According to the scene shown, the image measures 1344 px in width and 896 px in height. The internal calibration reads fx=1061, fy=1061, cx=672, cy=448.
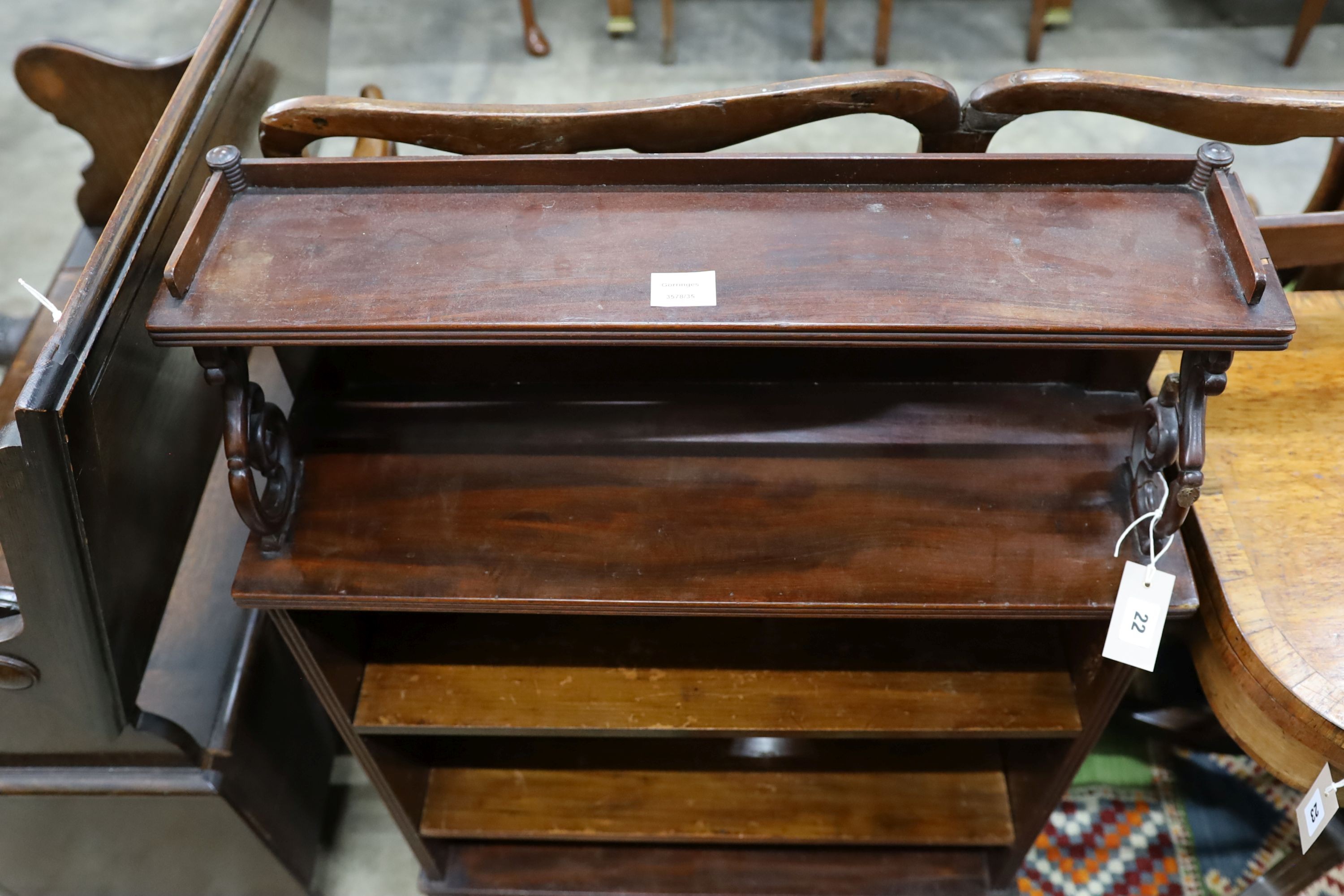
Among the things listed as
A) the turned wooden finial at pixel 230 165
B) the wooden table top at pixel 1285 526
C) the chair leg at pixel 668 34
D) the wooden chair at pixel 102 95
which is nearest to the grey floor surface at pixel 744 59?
the chair leg at pixel 668 34

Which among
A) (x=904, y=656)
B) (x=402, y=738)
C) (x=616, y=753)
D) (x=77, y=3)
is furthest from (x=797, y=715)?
(x=77, y=3)

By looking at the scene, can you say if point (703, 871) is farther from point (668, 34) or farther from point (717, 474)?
point (668, 34)

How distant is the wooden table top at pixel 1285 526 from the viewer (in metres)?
1.14

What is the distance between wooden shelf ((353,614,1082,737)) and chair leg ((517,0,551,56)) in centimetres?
198

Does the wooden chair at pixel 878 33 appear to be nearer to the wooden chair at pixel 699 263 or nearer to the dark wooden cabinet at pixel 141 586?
the dark wooden cabinet at pixel 141 586

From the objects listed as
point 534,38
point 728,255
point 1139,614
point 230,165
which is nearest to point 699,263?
point 728,255

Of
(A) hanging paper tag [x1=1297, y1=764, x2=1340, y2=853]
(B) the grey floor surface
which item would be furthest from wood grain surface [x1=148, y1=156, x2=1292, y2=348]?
(B) the grey floor surface

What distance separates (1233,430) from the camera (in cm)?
134

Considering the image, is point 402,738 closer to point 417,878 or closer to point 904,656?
point 417,878

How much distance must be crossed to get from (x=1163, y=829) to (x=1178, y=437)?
1034mm

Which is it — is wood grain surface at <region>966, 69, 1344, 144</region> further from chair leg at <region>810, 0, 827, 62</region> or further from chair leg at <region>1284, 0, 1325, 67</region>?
chair leg at <region>1284, 0, 1325, 67</region>

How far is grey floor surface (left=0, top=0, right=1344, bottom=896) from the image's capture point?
106 inches

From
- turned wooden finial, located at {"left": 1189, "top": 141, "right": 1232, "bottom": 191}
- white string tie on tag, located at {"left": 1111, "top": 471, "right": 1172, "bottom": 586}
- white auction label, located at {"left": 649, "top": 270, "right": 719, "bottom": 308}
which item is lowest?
white string tie on tag, located at {"left": 1111, "top": 471, "right": 1172, "bottom": 586}

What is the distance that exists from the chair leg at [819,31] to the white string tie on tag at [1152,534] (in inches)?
79.1
